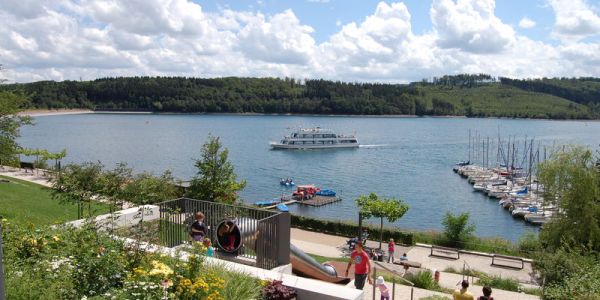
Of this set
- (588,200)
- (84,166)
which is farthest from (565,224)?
(84,166)

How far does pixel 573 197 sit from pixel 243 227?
22.2 meters

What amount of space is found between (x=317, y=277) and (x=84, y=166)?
593 inches

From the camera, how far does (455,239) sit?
103 ft

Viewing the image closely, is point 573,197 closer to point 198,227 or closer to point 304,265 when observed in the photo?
point 304,265

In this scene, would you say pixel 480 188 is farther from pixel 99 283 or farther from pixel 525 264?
pixel 99 283

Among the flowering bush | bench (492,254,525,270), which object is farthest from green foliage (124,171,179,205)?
bench (492,254,525,270)

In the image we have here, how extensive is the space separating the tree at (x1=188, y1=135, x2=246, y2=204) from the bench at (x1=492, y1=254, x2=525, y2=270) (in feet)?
44.5

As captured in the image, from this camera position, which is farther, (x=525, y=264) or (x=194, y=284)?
(x=525, y=264)

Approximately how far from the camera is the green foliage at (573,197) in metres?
26.2

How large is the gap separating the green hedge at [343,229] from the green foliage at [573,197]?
7611mm

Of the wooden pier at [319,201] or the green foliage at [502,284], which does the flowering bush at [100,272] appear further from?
the wooden pier at [319,201]

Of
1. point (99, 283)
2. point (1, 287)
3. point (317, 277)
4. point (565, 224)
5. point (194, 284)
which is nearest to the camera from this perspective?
point (1, 287)

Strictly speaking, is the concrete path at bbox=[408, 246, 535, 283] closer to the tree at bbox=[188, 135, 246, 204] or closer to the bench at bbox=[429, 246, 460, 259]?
the bench at bbox=[429, 246, 460, 259]

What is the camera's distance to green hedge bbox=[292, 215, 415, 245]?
99.1 ft
